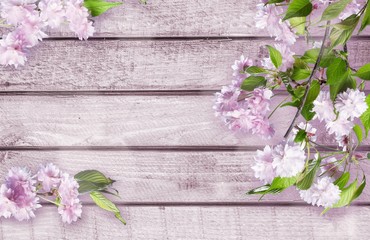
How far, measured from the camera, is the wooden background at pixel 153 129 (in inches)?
41.8

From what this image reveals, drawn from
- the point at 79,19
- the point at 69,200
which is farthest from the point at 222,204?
the point at 79,19

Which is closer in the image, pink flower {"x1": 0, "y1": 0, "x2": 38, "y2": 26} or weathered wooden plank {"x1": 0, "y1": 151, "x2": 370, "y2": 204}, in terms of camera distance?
pink flower {"x1": 0, "y1": 0, "x2": 38, "y2": 26}

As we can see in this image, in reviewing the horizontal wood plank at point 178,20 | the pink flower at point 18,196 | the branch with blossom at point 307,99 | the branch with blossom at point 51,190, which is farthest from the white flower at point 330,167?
the pink flower at point 18,196

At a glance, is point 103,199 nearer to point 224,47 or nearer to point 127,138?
point 127,138

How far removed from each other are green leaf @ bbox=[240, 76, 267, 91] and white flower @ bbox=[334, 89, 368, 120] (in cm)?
14

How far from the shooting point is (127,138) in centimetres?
108

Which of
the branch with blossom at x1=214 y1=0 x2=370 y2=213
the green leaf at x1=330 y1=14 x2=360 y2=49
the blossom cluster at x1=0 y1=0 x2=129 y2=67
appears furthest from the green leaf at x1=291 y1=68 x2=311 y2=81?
the blossom cluster at x1=0 y1=0 x2=129 y2=67

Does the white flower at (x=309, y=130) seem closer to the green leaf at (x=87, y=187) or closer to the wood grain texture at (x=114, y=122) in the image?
the wood grain texture at (x=114, y=122)

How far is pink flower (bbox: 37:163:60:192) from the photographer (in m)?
1.03

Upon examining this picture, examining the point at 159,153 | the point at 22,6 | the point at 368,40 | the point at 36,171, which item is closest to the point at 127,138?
the point at 159,153

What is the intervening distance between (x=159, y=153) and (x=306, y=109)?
31 centimetres

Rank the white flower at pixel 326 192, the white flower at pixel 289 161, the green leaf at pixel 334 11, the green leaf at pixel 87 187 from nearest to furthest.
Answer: the green leaf at pixel 334 11, the white flower at pixel 289 161, the white flower at pixel 326 192, the green leaf at pixel 87 187

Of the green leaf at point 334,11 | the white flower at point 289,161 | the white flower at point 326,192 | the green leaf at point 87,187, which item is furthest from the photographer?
the green leaf at point 87,187

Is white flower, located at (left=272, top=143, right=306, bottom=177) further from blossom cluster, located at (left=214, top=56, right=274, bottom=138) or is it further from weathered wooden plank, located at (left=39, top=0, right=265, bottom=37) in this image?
weathered wooden plank, located at (left=39, top=0, right=265, bottom=37)
